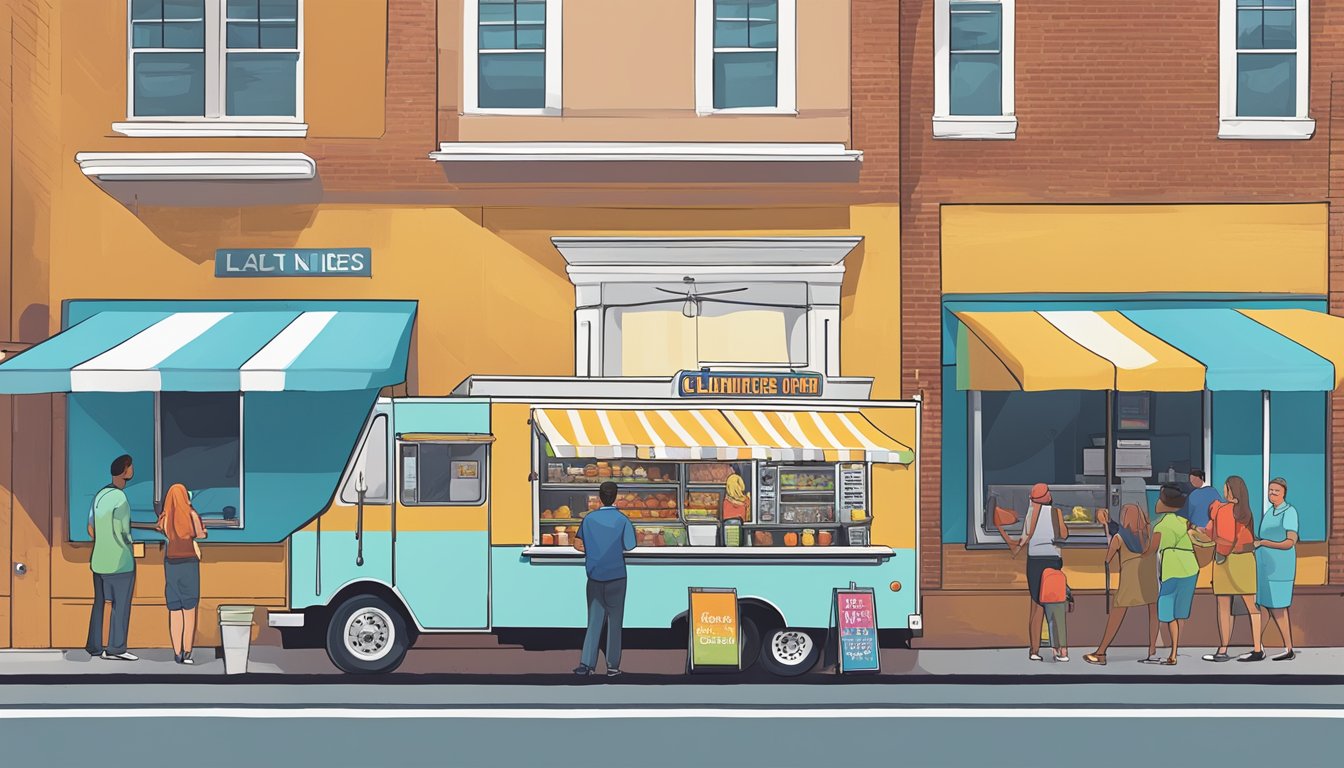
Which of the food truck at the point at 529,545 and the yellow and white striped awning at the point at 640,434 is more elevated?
the yellow and white striped awning at the point at 640,434

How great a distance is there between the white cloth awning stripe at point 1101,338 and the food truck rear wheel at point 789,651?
14.1 feet

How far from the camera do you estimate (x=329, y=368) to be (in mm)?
14266

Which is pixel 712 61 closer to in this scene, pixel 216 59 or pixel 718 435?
pixel 718 435

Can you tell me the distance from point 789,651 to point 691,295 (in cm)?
450

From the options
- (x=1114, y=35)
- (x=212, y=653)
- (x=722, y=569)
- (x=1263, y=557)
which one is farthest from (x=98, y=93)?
(x=1263, y=557)

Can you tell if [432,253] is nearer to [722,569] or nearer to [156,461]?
[156,461]

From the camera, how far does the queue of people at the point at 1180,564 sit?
14.1 metres

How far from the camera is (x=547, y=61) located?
52.7 ft

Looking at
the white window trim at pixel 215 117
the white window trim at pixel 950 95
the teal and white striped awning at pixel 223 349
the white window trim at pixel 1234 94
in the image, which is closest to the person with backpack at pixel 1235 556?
the white window trim at pixel 1234 94

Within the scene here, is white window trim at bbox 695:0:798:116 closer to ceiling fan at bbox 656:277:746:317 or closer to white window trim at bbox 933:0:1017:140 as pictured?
white window trim at bbox 933:0:1017:140

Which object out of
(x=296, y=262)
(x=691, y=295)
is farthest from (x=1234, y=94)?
(x=296, y=262)

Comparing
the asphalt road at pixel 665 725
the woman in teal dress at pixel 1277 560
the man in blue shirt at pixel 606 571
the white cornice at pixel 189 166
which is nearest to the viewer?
the asphalt road at pixel 665 725

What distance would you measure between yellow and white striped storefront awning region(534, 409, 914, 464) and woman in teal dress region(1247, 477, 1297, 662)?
3.80m

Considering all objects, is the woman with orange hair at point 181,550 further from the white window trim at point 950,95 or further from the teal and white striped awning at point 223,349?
the white window trim at point 950,95
